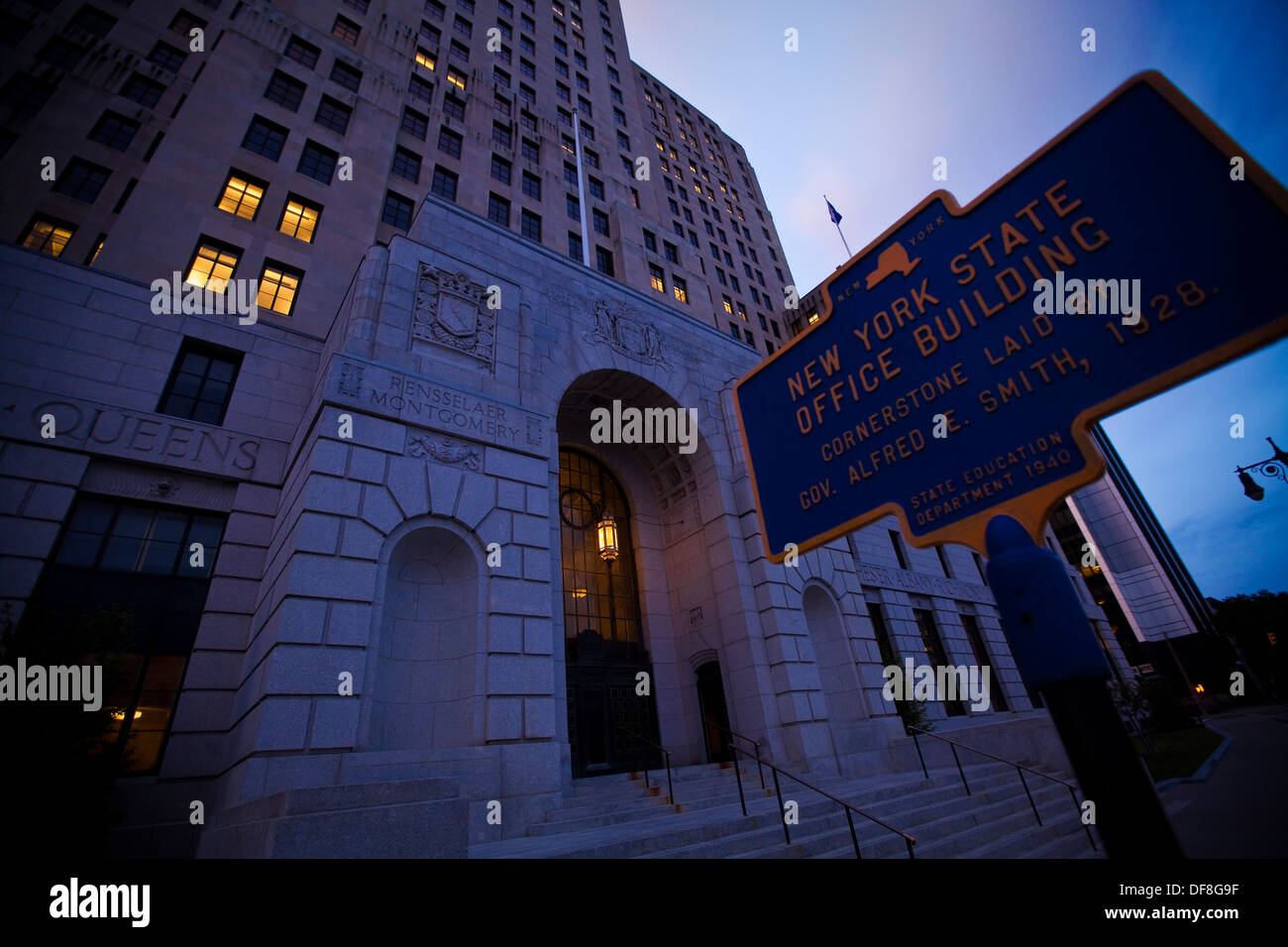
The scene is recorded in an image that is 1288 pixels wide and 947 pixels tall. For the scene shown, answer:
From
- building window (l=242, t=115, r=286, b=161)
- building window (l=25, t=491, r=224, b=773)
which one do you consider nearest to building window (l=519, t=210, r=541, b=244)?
building window (l=242, t=115, r=286, b=161)

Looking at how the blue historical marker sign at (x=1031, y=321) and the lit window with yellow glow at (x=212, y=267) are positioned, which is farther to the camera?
the lit window with yellow glow at (x=212, y=267)

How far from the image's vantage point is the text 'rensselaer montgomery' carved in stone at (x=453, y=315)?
12.8 m

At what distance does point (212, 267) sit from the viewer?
15.4 metres

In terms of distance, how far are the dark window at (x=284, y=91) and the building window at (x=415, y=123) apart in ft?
13.0

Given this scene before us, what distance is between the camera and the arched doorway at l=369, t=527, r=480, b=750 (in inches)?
373

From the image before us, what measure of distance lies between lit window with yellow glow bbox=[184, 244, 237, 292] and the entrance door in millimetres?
17406

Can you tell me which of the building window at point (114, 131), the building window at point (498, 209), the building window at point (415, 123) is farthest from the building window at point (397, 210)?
the building window at point (114, 131)

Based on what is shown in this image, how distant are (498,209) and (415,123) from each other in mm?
4835

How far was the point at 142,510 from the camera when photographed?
1145cm

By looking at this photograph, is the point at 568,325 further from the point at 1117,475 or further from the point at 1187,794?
the point at 1117,475

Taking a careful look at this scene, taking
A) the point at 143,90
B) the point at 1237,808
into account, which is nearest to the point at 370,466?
the point at 1237,808

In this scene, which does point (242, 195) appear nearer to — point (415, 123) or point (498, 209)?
point (415, 123)

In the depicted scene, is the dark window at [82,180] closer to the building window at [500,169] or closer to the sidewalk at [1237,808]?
the building window at [500,169]
